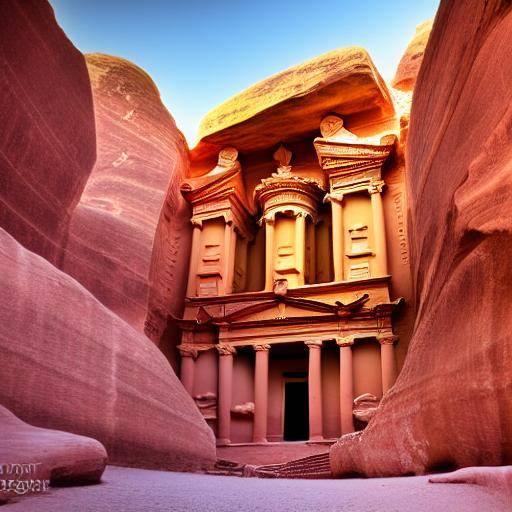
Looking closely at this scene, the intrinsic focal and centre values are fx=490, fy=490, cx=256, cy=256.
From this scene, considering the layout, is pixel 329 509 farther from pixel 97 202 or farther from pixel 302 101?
pixel 302 101

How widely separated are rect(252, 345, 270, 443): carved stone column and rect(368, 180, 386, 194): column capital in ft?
19.4

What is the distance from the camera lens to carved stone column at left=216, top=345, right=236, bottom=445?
43.7 ft

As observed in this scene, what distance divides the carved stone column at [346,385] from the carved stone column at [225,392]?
312 cm

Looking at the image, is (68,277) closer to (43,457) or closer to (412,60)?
(43,457)

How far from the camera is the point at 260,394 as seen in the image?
44.3ft

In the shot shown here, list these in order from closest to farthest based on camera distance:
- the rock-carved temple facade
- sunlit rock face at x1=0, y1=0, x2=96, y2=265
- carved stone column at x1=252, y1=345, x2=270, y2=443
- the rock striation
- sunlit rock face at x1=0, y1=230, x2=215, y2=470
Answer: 1. sunlit rock face at x1=0, y1=230, x2=215, y2=470
2. sunlit rock face at x1=0, y1=0, x2=96, y2=265
3. carved stone column at x1=252, y1=345, x2=270, y2=443
4. the rock-carved temple facade
5. the rock striation

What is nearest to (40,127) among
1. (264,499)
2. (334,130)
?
(264,499)

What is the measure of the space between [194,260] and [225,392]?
15.5 ft

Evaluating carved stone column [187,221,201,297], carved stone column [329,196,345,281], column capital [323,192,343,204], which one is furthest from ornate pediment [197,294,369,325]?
column capital [323,192,343,204]

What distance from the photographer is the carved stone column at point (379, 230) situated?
14285 millimetres

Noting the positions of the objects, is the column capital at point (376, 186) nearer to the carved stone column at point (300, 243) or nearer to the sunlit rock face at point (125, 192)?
the carved stone column at point (300, 243)

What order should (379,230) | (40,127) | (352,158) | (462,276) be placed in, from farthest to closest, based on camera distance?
(352,158)
(379,230)
(40,127)
(462,276)

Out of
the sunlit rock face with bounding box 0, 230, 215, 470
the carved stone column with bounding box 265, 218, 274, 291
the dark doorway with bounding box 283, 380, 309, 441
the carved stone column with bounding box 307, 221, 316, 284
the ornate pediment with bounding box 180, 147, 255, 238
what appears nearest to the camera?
the sunlit rock face with bounding box 0, 230, 215, 470

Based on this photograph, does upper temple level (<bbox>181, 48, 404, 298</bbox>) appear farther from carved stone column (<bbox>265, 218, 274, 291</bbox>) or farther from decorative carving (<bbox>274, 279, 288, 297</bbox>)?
decorative carving (<bbox>274, 279, 288, 297</bbox>)
